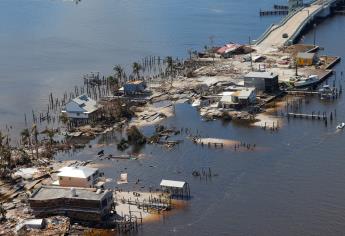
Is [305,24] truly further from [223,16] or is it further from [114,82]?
[114,82]

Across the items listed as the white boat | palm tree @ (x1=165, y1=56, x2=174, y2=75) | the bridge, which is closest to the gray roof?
the white boat

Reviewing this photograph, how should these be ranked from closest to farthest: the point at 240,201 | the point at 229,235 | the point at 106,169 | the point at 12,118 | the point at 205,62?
the point at 229,235 → the point at 240,201 → the point at 106,169 → the point at 12,118 → the point at 205,62

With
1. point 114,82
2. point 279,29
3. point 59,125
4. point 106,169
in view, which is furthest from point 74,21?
point 106,169

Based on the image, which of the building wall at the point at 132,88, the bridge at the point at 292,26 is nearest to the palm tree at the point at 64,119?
the building wall at the point at 132,88

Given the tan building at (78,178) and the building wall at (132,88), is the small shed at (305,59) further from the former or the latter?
the tan building at (78,178)

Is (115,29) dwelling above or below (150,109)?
above

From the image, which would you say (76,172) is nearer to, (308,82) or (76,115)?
(76,115)

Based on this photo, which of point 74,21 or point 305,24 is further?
point 74,21
